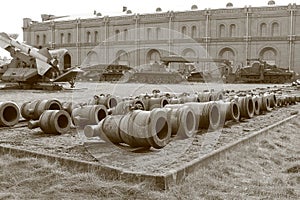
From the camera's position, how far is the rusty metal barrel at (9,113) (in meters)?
7.18

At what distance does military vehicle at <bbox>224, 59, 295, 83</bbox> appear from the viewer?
32062mm

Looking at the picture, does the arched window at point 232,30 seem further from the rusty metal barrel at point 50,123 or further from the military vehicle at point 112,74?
the rusty metal barrel at point 50,123

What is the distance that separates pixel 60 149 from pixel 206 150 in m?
1.89

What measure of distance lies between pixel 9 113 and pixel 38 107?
21.6 inches

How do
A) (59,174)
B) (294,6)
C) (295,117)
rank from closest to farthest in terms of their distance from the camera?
(59,174)
(295,117)
(294,6)

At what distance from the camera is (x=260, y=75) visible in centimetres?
3200

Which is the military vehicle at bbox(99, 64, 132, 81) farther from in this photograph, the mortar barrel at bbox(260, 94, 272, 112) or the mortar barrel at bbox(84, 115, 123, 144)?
the mortar barrel at bbox(84, 115, 123, 144)

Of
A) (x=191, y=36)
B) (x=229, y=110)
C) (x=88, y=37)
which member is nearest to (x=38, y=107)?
(x=229, y=110)

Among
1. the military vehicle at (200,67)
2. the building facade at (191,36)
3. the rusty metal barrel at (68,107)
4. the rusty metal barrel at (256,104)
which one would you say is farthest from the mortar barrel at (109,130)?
the building facade at (191,36)

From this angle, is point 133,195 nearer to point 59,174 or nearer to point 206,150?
point 59,174

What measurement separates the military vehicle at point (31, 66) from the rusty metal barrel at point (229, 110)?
12.2m

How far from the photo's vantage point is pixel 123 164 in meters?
4.54

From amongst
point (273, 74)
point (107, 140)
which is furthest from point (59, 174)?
point (273, 74)

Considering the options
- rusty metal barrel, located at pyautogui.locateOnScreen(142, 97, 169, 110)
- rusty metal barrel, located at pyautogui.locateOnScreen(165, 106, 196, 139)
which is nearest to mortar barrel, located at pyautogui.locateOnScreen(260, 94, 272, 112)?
rusty metal barrel, located at pyautogui.locateOnScreen(142, 97, 169, 110)
